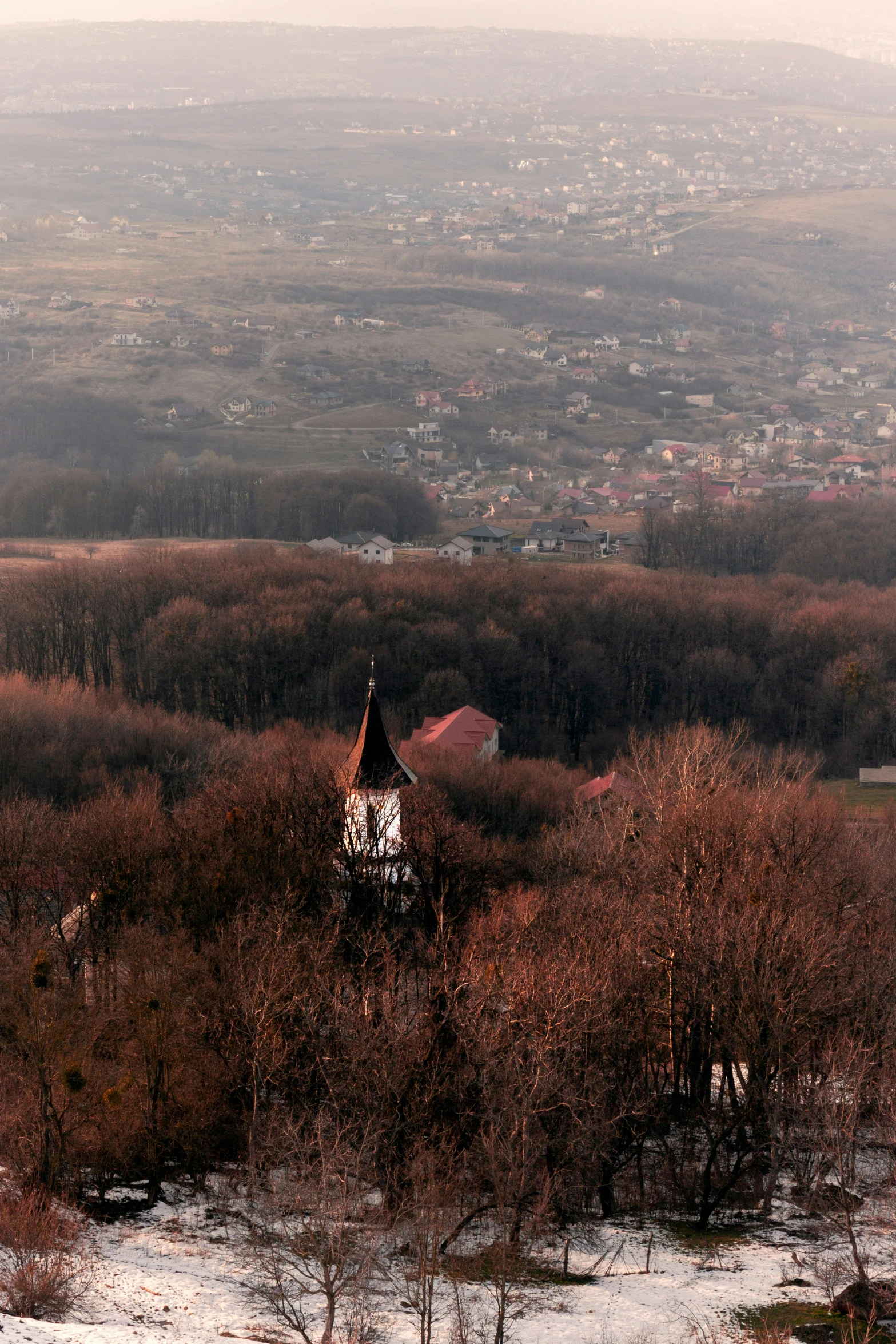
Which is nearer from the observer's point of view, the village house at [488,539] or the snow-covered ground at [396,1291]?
the snow-covered ground at [396,1291]

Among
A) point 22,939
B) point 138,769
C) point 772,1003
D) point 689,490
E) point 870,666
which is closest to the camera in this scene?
point 772,1003

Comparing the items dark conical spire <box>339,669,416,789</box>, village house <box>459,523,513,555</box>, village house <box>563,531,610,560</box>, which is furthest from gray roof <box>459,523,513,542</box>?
dark conical spire <box>339,669,416,789</box>

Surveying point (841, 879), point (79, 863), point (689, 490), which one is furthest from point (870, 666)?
point (689, 490)

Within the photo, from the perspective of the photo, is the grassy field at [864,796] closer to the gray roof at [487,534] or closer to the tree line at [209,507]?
the gray roof at [487,534]

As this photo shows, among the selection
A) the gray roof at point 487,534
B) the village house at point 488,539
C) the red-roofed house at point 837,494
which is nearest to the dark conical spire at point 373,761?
the village house at point 488,539

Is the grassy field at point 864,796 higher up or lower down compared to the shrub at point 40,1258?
lower down

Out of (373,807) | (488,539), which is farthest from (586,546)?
(373,807)

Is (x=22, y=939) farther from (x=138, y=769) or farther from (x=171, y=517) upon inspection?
(x=171, y=517)
